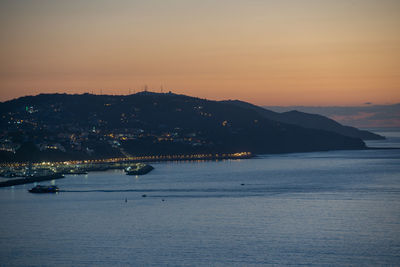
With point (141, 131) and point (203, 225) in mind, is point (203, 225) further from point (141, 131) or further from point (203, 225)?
point (141, 131)

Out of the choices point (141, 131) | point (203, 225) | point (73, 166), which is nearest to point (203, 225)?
point (203, 225)

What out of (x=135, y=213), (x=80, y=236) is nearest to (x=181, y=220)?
(x=135, y=213)

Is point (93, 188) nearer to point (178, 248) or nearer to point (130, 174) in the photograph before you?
point (130, 174)

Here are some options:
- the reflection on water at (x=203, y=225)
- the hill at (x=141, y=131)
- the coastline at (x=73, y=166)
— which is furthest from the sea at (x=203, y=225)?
the hill at (x=141, y=131)

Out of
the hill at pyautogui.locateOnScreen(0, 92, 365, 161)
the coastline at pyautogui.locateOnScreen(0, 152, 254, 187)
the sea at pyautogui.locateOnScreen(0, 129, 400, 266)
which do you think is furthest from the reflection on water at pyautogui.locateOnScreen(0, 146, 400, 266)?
the hill at pyautogui.locateOnScreen(0, 92, 365, 161)

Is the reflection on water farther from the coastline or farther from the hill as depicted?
the hill

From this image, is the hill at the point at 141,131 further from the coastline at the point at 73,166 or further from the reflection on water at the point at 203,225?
the reflection on water at the point at 203,225
